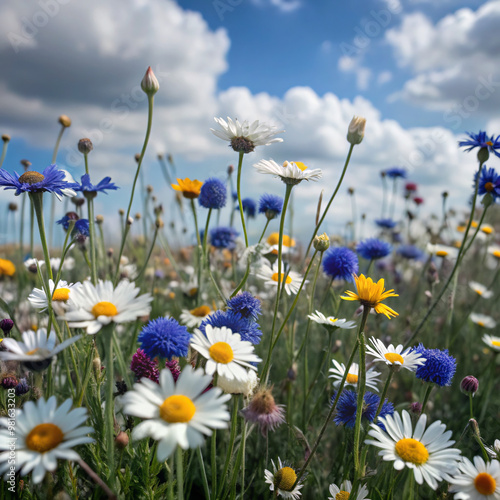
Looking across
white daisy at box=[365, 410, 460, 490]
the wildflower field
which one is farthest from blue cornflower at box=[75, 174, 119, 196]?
white daisy at box=[365, 410, 460, 490]

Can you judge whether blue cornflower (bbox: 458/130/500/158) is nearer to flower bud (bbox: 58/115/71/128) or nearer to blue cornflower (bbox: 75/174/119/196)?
blue cornflower (bbox: 75/174/119/196)

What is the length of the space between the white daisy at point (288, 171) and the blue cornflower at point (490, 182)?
117cm

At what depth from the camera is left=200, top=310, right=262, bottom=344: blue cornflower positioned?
3.88ft

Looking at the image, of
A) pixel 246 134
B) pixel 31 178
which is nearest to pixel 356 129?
pixel 246 134

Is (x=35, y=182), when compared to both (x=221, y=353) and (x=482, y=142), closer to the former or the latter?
(x=221, y=353)

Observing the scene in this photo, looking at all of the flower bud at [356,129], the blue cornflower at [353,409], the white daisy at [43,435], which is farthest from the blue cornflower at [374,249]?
the white daisy at [43,435]

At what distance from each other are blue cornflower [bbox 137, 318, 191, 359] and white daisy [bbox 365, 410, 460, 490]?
52cm

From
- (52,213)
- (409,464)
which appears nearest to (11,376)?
(409,464)

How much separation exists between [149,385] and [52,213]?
2.49m

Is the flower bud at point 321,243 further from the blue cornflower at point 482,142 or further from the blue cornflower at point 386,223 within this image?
the blue cornflower at point 386,223

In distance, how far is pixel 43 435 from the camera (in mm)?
807

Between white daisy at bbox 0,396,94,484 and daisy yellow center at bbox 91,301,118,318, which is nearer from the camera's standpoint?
white daisy at bbox 0,396,94,484

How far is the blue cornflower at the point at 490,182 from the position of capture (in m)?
2.00

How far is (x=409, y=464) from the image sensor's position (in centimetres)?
104
